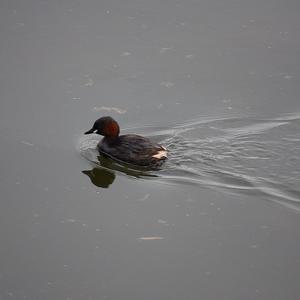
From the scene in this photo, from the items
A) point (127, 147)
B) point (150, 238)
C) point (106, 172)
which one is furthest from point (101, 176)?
point (150, 238)

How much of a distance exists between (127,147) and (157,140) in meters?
0.67

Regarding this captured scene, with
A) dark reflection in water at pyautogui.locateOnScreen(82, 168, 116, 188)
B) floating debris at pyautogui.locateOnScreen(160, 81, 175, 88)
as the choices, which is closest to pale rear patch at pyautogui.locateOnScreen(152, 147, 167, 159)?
dark reflection in water at pyautogui.locateOnScreen(82, 168, 116, 188)

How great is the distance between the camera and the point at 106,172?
9.38m

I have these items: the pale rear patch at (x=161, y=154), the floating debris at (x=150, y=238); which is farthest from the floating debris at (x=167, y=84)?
the floating debris at (x=150, y=238)

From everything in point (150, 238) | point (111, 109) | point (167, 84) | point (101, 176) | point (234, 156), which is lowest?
point (150, 238)

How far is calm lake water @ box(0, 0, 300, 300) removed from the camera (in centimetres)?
732

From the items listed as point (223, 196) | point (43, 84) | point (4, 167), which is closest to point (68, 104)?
point (43, 84)

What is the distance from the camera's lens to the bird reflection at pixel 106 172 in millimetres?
9138

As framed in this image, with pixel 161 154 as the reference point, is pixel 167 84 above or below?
above

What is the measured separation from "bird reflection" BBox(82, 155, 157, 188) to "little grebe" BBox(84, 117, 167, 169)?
0.11 metres

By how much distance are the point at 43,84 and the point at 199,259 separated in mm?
4576

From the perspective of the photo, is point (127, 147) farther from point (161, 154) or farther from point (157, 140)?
point (157, 140)

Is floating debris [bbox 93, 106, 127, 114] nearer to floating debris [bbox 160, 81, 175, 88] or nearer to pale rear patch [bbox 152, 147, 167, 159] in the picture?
floating debris [bbox 160, 81, 175, 88]

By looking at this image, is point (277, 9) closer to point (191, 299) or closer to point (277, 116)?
point (277, 116)
